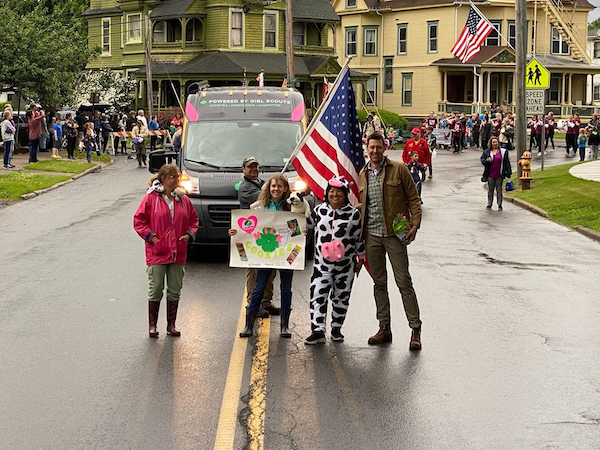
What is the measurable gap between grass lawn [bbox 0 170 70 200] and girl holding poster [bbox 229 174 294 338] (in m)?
15.4

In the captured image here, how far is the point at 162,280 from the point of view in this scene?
9234 millimetres

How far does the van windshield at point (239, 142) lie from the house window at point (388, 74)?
5123 cm

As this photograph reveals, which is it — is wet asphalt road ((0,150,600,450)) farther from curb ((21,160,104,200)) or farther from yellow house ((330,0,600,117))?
yellow house ((330,0,600,117))

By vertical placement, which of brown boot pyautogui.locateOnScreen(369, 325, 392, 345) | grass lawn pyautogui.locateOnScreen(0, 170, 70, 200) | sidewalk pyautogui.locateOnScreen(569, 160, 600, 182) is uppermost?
sidewalk pyautogui.locateOnScreen(569, 160, 600, 182)

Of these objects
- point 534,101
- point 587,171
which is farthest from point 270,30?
point 534,101

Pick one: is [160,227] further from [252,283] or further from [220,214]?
A: [220,214]

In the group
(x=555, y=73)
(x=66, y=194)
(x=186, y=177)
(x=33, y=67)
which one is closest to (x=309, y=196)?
(x=186, y=177)

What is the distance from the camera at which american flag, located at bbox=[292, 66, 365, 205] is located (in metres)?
9.43

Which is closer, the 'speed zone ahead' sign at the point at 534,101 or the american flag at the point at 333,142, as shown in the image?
the american flag at the point at 333,142

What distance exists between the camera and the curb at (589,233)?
17.9 metres

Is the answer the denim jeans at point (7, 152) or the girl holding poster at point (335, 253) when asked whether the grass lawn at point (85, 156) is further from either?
the girl holding poster at point (335, 253)

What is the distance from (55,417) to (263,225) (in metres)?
3.12

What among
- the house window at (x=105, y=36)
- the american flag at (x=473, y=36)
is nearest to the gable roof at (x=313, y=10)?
the house window at (x=105, y=36)

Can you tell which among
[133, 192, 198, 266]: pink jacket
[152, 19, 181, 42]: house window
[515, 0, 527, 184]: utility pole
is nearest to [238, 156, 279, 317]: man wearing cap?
[133, 192, 198, 266]: pink jacket
